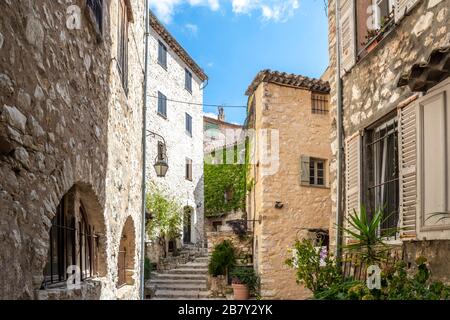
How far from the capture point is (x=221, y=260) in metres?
12.2

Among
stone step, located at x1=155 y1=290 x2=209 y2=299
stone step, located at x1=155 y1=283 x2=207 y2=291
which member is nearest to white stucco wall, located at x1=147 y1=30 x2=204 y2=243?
stone step, located at x1=155 y1=283 x2=207 y2=291

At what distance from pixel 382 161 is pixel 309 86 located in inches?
281

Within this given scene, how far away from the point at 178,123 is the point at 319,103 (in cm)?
587

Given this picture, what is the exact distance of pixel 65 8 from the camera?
3.17 m

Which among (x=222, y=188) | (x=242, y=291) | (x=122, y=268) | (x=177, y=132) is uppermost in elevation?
(x=177, y=132)

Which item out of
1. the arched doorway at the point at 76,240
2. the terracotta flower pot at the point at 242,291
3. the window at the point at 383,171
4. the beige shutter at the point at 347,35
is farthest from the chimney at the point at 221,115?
the arched doorway at the point at 76,240

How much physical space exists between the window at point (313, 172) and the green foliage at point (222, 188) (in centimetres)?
384

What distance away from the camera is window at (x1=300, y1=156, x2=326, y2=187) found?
38.1 ft

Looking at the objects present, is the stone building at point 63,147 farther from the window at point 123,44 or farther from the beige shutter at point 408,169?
the beige shutter at point 408,169

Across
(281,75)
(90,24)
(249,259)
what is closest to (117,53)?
(90,24)

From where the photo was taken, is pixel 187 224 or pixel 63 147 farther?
pixel 187 224

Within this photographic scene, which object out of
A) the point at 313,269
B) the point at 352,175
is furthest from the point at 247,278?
the point at 352,175

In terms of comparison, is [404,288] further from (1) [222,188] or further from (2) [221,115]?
(2) [221,115]
